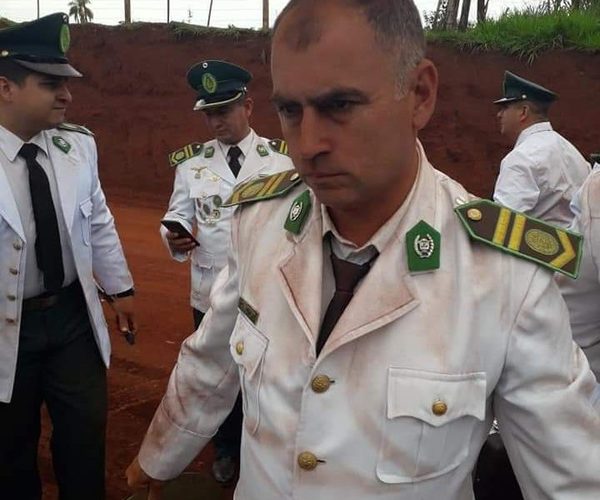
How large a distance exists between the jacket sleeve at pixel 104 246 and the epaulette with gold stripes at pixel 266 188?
1.67 meters

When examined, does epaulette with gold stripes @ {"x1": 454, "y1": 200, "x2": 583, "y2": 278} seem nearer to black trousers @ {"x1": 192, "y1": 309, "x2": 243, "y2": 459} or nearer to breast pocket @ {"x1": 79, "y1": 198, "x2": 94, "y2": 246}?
breast pocket @ {"x1": 79, "y1": 198, "x2": 94, "y2": 246}

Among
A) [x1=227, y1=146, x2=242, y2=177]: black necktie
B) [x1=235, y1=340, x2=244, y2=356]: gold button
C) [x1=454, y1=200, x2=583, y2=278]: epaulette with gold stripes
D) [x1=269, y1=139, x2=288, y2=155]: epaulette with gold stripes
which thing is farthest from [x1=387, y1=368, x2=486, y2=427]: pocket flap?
[x1=269, y1=139, x2=288, y2=155]: epaulette with gold stripes

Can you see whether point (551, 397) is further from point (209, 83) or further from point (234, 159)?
point (209, 83)

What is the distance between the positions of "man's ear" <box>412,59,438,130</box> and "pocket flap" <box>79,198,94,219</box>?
6.84 feet

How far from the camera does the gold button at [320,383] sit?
1.41 metres

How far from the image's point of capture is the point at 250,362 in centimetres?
155

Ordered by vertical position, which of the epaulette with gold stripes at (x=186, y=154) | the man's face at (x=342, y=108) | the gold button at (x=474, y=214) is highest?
the man's face at (x=342, y=108)

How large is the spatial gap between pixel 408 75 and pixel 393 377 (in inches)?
22.6

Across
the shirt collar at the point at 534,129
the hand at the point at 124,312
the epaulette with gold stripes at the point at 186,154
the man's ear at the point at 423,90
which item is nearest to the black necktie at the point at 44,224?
the hand at the point at 124,312

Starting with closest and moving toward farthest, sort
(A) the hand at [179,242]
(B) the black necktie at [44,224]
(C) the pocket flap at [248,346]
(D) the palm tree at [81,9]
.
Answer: (C) the pocket flap at [248,346], (B) the black necktie at [44,224], (A) the hand at [179,242], (D) the palm tree at [81,9]

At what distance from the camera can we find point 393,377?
1361mm

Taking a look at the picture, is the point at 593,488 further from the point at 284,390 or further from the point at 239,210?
the point at 239,210

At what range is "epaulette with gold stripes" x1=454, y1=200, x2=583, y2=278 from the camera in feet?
4.62

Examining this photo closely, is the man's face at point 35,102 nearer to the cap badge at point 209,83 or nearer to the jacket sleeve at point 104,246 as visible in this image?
the jacket sleeve at point 104,246
